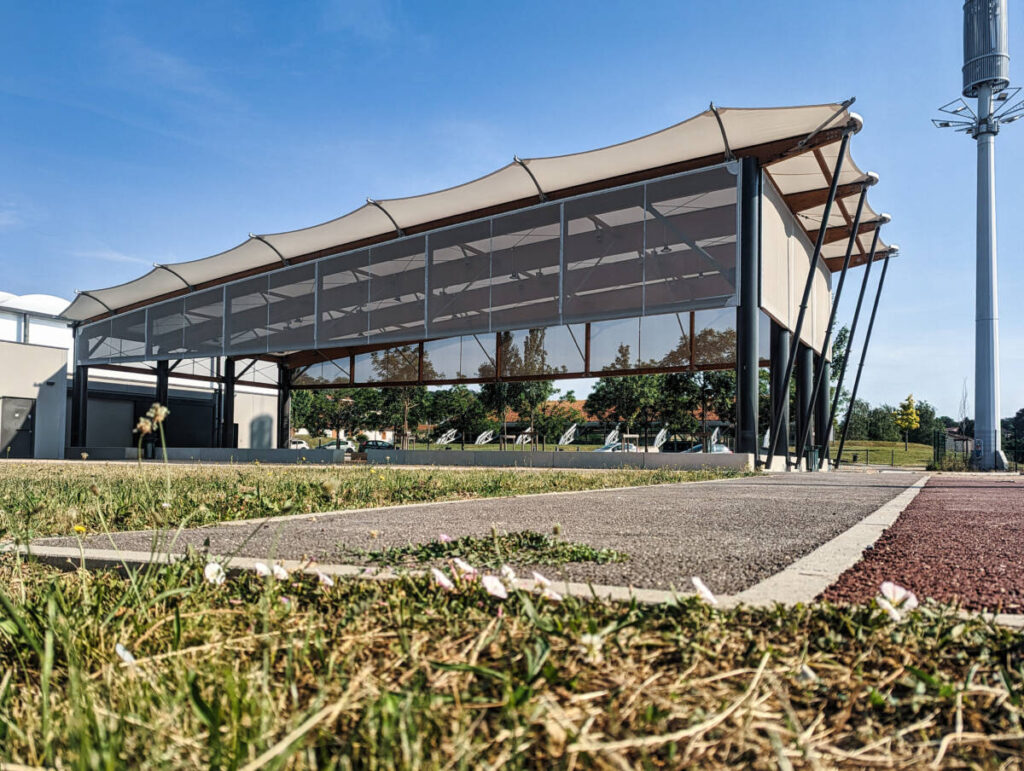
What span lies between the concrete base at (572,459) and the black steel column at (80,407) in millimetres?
14262

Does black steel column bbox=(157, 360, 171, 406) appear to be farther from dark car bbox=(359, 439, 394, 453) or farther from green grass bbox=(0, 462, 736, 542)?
green grass bbox=(0, 462, 736, 542)

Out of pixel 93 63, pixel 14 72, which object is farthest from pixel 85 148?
pixel 93 63

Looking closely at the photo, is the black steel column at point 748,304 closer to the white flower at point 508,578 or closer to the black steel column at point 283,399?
the white flower at point 508,578

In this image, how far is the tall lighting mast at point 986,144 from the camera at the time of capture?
909 inches

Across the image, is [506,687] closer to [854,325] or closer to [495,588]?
[495,588]

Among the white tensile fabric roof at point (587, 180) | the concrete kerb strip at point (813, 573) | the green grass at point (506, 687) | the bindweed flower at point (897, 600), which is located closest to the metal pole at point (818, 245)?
the white tensile fabric roof at point (587, 180)

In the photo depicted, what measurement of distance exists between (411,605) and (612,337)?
61.0 ft

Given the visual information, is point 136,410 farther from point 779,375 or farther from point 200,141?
point 779,375

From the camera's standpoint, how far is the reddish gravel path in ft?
6.32

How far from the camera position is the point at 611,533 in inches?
130

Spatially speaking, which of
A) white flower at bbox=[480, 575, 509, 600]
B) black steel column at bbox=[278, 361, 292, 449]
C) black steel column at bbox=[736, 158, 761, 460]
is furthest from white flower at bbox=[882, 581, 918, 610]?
black steel column at bbox=[278, 361, 292, 449]

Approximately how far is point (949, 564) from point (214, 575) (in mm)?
2433

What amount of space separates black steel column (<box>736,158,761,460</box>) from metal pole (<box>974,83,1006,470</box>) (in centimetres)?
1220

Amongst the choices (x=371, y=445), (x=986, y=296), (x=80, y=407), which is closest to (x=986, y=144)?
(x=986, y=296)
